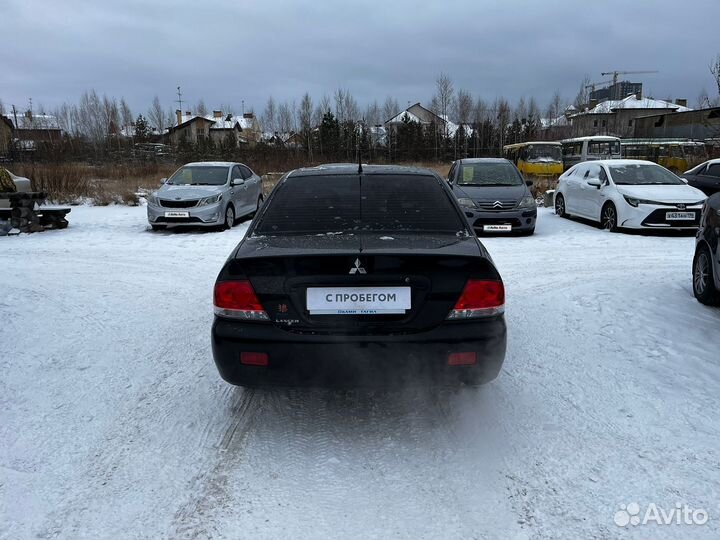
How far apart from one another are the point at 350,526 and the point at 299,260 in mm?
1332

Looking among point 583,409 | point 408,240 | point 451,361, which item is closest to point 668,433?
point 583,409

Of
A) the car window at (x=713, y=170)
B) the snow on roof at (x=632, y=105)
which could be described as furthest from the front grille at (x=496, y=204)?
the snow on roof at (x=632, y=105)

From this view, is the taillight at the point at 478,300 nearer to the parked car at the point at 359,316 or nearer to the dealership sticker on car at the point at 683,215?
the parked car at the point at 359,316

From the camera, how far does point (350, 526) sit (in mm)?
2436

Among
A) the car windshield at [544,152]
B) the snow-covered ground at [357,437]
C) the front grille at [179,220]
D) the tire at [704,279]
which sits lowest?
the snow-covered ground at [357,437]

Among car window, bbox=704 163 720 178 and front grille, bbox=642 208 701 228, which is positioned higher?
car window, bbox=704 163 720 178

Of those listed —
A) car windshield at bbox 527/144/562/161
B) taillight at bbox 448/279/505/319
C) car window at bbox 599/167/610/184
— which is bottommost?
taillight at bbox 448/279/505/319

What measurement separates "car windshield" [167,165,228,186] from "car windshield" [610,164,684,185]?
8.86 metres

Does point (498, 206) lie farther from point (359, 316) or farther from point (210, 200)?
point (359, 316)

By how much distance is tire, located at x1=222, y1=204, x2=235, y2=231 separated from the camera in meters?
12.5

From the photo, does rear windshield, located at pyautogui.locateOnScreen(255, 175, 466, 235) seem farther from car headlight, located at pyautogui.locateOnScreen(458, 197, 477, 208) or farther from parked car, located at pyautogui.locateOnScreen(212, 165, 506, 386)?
car headlight, located at pyautogui.locateOnScreen(458, 197, 477, 208)

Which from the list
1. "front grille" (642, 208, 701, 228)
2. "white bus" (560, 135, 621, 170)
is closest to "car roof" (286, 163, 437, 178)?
"front grille" (642, 208, 701, 228)

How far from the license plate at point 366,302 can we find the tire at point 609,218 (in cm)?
953

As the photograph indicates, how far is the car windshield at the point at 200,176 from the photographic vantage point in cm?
1311
